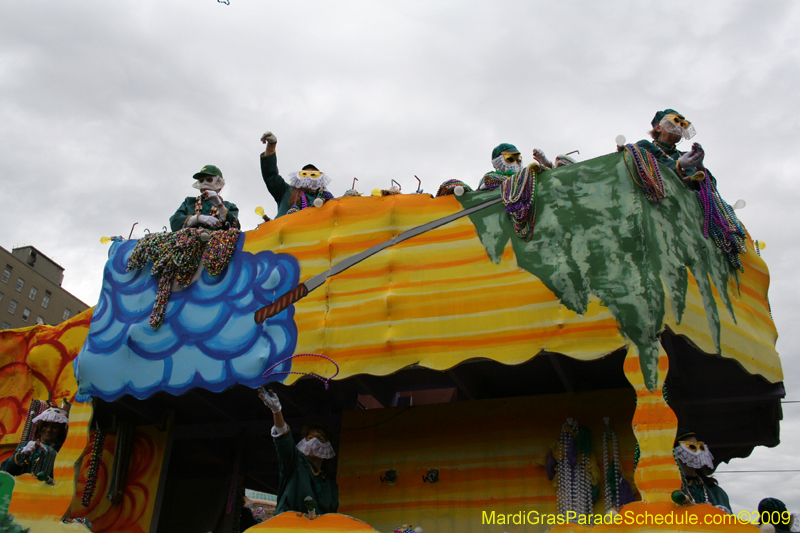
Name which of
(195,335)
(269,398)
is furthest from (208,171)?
(269,398)

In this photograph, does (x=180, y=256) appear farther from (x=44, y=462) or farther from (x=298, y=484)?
(x=298, y=484)

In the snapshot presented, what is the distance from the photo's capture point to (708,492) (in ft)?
22.5

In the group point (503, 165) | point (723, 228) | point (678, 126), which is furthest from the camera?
point (503, 165)

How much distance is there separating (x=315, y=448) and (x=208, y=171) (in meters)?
4.30

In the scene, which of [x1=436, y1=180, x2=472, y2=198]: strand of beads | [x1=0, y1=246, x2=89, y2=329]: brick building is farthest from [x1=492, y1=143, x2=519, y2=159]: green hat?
[x1=0, y1=246, x2=89, y2=329]: brick building

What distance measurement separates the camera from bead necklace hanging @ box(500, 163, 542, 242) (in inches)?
281

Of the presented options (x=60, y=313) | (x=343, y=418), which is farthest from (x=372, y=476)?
(x=60, y=313)

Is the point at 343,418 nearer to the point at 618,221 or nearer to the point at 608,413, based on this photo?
the point at 608,413

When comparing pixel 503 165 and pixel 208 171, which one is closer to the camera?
pixel 503 165

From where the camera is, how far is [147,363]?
8180mm

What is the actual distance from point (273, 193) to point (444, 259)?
138 inches

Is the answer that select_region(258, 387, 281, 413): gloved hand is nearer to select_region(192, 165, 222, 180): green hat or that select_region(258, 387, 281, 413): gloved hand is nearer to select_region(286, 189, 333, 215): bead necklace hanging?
select_region(286, 189, 333, 215): bead necklace hanging

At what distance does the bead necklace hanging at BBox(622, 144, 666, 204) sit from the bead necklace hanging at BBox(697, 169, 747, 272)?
0.79 meters

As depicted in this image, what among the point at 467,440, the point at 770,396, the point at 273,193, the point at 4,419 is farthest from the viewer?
the point at 4,419
